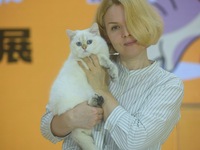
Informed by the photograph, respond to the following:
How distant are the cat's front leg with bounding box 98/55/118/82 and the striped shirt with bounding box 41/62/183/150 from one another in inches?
1.2

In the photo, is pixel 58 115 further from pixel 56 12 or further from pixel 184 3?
pixel 184 3

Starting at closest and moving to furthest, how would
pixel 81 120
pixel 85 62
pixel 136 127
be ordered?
pixel 136 127 → pixel 81 120 → pixel 85 62

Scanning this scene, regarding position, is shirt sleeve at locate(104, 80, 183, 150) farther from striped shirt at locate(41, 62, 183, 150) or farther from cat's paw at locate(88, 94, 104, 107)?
cat's paw at locate(88, 94, 104, 107)

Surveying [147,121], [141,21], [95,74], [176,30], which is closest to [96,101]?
[95,74]

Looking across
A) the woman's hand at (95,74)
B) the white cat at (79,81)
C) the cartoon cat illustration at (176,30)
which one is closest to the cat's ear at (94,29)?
the white cat at (79,81)

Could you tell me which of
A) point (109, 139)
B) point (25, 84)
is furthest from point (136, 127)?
point (25, 84)

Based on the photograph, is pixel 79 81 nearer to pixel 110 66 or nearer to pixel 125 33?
pixel 110 66

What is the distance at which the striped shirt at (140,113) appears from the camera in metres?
1.16

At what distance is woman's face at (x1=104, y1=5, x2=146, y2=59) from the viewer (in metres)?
1.32

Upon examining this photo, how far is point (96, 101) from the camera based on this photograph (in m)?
1.30

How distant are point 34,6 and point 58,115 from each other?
1.34 meters

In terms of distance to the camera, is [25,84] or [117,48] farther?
[25,84]

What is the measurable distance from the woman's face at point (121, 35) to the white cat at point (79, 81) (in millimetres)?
81

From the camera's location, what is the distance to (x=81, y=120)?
129 centimetres
